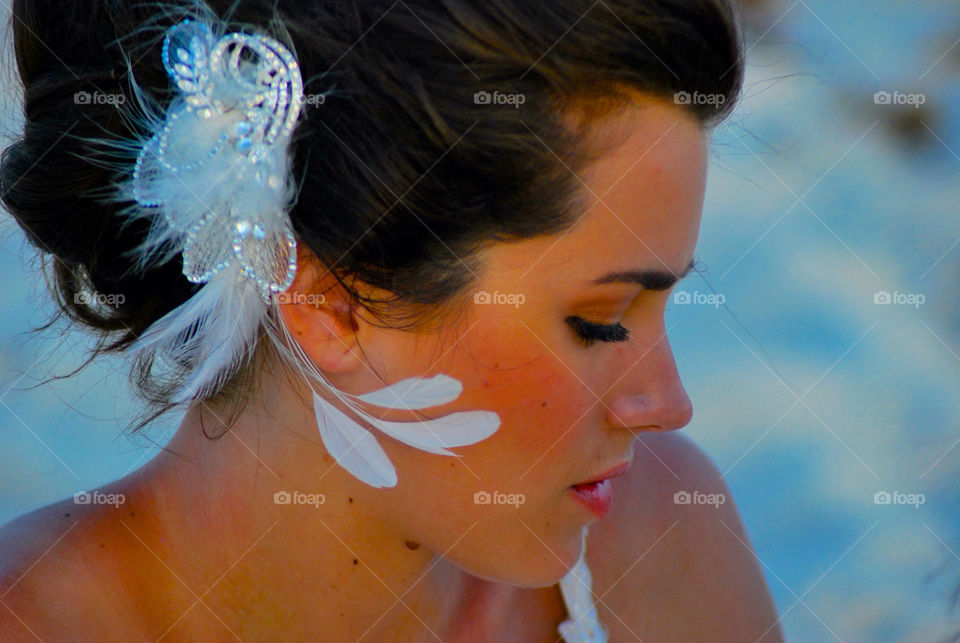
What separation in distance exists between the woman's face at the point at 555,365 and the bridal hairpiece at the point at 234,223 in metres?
0.02

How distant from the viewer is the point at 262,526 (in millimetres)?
1214

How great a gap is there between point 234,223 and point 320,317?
0.14 metres

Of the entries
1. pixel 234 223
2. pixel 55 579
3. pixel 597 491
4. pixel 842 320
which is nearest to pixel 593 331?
pixel 597 491

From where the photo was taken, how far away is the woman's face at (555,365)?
1055 mm

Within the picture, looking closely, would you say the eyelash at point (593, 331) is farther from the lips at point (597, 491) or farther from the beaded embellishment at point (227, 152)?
the beaded embellishment at point (227, 152)

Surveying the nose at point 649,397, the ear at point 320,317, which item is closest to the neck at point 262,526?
the ear at point 320,317

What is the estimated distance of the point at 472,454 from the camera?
3.76 feet

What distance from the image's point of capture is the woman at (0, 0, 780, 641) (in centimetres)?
102

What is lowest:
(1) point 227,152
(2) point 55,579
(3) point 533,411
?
(2) point 55,579

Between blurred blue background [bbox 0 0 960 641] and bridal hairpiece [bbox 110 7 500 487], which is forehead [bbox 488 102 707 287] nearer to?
bridal hairpiece [bbox 110 7 500 487]

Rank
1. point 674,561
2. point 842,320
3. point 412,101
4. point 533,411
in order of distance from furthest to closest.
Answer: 1. point 842,320
2. point 674,561
3. point 533,411
4. point 412,101

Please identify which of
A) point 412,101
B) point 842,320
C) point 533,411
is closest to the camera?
point 412,101

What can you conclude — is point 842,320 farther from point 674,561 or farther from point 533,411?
point 533,411

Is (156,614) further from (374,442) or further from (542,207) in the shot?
(542,207)
